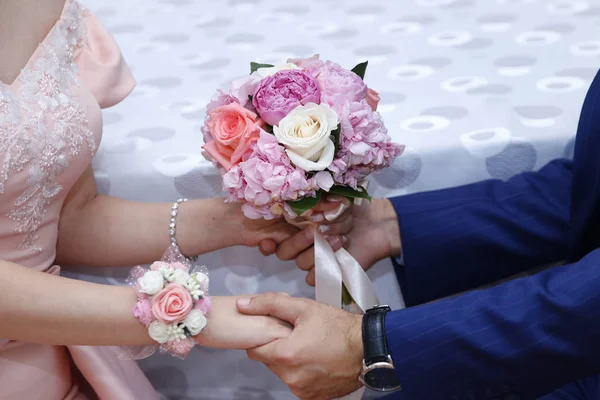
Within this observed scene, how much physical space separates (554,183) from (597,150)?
153 mm

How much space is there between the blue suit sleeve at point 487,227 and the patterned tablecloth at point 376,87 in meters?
0.04

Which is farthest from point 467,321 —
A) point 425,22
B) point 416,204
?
point 425,22

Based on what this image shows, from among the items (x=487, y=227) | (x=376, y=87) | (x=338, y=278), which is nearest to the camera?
(x=338, y=278)

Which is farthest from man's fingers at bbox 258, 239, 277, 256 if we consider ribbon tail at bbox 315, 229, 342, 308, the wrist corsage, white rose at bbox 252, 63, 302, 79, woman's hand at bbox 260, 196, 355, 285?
white rose at bbox 252, 63, 302, 79

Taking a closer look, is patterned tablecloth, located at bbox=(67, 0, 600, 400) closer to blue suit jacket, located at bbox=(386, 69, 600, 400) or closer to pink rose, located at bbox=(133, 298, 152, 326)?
blue suit jacket, located at bbox=(386, 69, 600, 400)

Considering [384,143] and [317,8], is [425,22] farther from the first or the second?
[384,143]

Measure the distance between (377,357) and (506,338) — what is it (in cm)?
20

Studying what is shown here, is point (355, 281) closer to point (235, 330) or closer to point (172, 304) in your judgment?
point (235, 330)

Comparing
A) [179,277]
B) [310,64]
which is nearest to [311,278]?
[179,277]

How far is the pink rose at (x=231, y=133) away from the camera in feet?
3.34

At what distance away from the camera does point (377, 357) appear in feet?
3.54

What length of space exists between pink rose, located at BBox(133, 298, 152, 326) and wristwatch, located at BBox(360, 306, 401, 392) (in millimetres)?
345

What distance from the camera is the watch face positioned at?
110 centimetres

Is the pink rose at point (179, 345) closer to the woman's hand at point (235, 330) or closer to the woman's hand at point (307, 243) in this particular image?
the woman's hand at point (235, 330)
